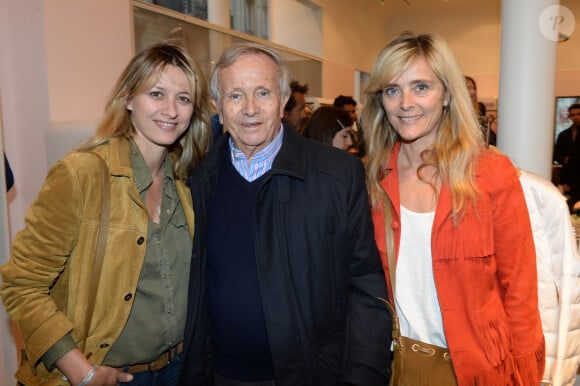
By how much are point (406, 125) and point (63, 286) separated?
4.57 ft

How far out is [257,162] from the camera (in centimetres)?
185

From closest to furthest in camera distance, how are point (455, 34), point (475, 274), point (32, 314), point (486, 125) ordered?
point (32, 314), point (475, 274), point (486, 125), point (455, 34)

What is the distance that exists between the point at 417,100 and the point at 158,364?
140cm

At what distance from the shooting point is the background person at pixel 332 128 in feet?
12.1

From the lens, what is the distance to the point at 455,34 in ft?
40.8

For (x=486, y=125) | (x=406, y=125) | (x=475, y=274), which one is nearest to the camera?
(x=475, y=274)

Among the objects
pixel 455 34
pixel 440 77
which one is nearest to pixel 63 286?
pixel 440 77

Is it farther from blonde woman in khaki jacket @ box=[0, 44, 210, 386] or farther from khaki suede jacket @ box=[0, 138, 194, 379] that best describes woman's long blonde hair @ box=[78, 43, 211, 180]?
khaki suede jacket @ box=[0, 138, 194, 379]

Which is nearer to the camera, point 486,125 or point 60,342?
point 60,342

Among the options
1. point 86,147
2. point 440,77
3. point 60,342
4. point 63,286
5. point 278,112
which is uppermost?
point 440,77

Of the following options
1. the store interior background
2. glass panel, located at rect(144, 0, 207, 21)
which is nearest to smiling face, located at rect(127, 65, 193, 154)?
the store interior background

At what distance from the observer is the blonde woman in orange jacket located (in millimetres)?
1711

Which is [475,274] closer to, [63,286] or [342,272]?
[342,272]

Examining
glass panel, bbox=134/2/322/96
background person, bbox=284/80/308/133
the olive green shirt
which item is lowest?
the olive green shirt
